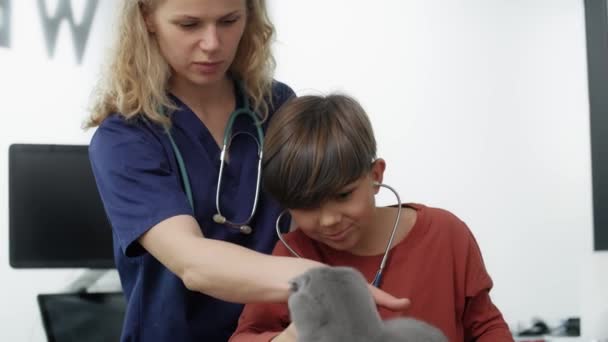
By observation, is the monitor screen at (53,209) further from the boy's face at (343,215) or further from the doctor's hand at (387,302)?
the doctor's hand at (387,302)

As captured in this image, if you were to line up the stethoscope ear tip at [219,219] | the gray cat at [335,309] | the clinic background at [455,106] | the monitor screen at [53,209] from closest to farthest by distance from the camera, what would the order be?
the gray cat at [335,309] → the stethoscope ear tip at [219,219] → the monitor screen at [53,209] → the clinic background at [455,106]

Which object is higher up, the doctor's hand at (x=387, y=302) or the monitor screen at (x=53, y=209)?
the doctor's hand at (x=387, y=302)

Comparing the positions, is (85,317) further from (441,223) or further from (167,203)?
(441,223)

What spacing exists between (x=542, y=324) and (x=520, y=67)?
0.71 m

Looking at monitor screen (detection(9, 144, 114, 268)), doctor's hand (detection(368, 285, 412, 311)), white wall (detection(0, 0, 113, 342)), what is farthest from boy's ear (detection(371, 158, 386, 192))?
white wall (detection(0, 0, 113, 342))

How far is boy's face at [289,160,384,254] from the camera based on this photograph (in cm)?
93

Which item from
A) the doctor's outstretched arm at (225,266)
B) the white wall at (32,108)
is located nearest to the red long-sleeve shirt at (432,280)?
the doctor's outstretched arm at (225,266)

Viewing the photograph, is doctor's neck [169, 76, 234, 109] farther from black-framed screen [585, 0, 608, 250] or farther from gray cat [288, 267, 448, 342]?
black-framed screen [585, 0, 608, 250]

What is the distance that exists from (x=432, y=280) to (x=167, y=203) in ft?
1.15

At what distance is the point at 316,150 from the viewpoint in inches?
36.5

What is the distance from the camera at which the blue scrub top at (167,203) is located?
979 mm

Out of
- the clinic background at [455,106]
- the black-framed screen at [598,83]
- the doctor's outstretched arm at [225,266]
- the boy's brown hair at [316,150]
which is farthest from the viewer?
the clinic background at [455,106]

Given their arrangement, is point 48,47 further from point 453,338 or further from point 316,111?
point 453,338

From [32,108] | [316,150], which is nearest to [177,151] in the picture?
[316,150]
